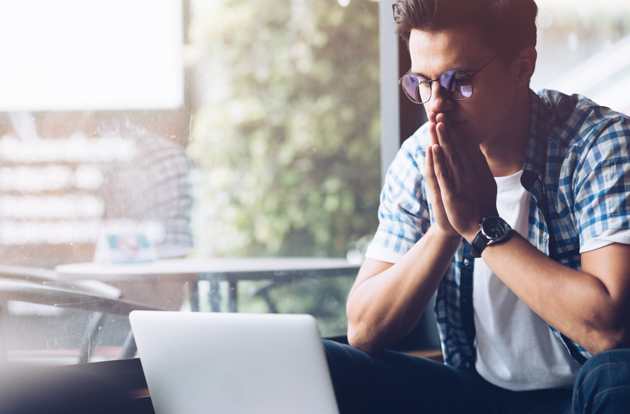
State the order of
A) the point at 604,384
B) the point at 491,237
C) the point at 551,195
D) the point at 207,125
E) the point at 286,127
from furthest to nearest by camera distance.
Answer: the point at 286,127, the point at 207,125, the point at 551,195, the point at 491,237, the point at 604,384

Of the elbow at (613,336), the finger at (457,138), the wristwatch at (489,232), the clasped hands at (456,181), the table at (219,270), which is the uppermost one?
the finger at (457,138)

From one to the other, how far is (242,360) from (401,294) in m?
0.46

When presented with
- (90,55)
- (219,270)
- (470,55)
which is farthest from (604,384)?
(90,55)

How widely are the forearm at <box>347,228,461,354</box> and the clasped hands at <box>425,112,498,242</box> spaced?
0.05 m

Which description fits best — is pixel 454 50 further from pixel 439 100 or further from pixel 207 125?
pixel 207 125

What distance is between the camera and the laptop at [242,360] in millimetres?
889

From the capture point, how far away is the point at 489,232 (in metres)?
1.12

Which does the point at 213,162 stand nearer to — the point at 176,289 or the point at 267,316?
the point at 176,289

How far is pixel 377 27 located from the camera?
1.91 metres

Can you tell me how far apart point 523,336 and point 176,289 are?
2.94ft

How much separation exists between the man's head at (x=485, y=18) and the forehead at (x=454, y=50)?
0.5 inches

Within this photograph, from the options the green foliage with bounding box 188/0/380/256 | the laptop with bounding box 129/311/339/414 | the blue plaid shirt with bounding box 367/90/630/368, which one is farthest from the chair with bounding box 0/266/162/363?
the blue plaid shirt with bounding box 367/90/630/368

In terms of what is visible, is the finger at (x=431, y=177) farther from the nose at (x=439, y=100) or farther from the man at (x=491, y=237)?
the nose at (x=439, y=100)

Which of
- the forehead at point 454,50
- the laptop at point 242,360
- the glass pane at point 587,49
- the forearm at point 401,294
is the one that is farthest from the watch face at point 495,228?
the glass pane at point 587,49
